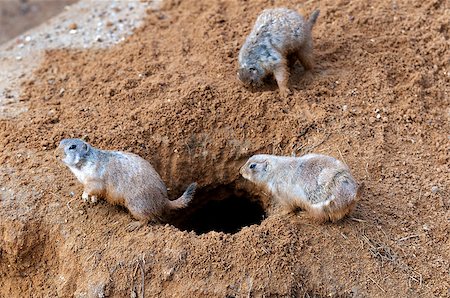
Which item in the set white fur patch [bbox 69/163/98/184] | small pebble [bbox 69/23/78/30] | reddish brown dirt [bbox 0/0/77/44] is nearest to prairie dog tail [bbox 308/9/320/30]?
white fur patch [bbox 69/163/98/184]

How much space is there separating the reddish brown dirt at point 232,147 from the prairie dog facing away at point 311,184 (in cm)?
20

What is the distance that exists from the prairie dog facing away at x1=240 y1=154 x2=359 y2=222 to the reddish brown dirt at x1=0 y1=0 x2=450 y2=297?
0.20 metres

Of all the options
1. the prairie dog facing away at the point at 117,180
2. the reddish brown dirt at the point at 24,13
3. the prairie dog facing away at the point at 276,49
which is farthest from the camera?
the reddish brown dirt at the point at 24,13

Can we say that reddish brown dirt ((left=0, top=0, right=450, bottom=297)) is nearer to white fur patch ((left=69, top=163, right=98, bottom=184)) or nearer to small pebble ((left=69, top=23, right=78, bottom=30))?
white fur patch ((left=69, top=163, right=98, bottom=184))

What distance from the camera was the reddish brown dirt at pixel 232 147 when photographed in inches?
243

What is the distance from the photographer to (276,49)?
8188 millimetres

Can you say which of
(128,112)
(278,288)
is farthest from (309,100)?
(278,288)

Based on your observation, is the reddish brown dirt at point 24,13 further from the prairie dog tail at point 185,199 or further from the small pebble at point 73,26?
the prairie dog tail at point 185,199

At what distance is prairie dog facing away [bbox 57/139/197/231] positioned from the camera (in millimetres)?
6672

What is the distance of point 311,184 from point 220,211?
2508mm

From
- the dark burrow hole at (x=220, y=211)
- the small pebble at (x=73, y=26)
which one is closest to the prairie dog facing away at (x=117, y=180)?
the dark burrow hole at (x=220, y=211)

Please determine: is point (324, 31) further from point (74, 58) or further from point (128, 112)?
point (74, 58)

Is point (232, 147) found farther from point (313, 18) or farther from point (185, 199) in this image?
point (313, 18)

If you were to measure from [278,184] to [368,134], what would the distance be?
145cm
